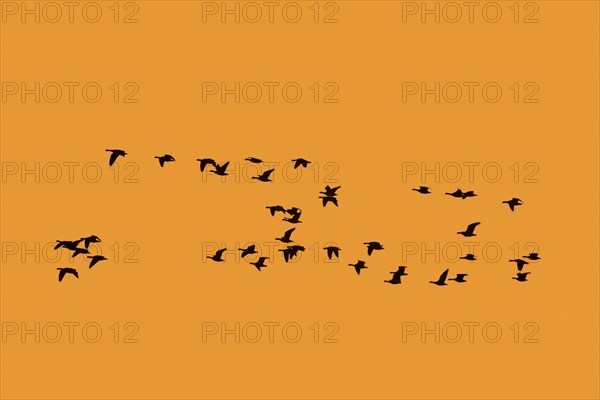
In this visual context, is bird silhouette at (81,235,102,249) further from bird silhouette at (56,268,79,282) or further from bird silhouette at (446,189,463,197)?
bird silhouette at (446,189,463,197)

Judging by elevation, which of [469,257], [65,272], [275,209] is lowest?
[65,272]

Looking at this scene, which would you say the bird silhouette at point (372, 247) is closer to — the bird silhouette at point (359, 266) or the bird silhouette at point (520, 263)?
the bird silhouette at point (359, 266)

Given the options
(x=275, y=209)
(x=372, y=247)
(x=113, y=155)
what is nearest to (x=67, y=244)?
(x=113, y=155)

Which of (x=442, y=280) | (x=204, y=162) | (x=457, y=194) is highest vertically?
(x=204, y=162)

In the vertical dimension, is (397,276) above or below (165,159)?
below

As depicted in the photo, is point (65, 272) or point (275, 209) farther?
point (275, 209)

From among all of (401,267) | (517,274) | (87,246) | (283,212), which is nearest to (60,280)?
(87,246)

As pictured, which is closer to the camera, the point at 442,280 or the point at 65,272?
the point at 65,272

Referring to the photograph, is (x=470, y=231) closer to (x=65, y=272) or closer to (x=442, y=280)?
(x=442, y=280)

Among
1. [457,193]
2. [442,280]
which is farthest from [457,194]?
[442,280]

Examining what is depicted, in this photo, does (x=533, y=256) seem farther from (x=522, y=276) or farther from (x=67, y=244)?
(x=67, y=244)

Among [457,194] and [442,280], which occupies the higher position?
[457,194]

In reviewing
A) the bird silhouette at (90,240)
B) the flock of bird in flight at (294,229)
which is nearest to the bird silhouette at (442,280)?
the flock of bird in flight at (294,229)

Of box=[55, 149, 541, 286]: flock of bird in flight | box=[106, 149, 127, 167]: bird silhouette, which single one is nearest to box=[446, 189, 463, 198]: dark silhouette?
box=[55, 149, 541, 286]: flock of bird in flight
